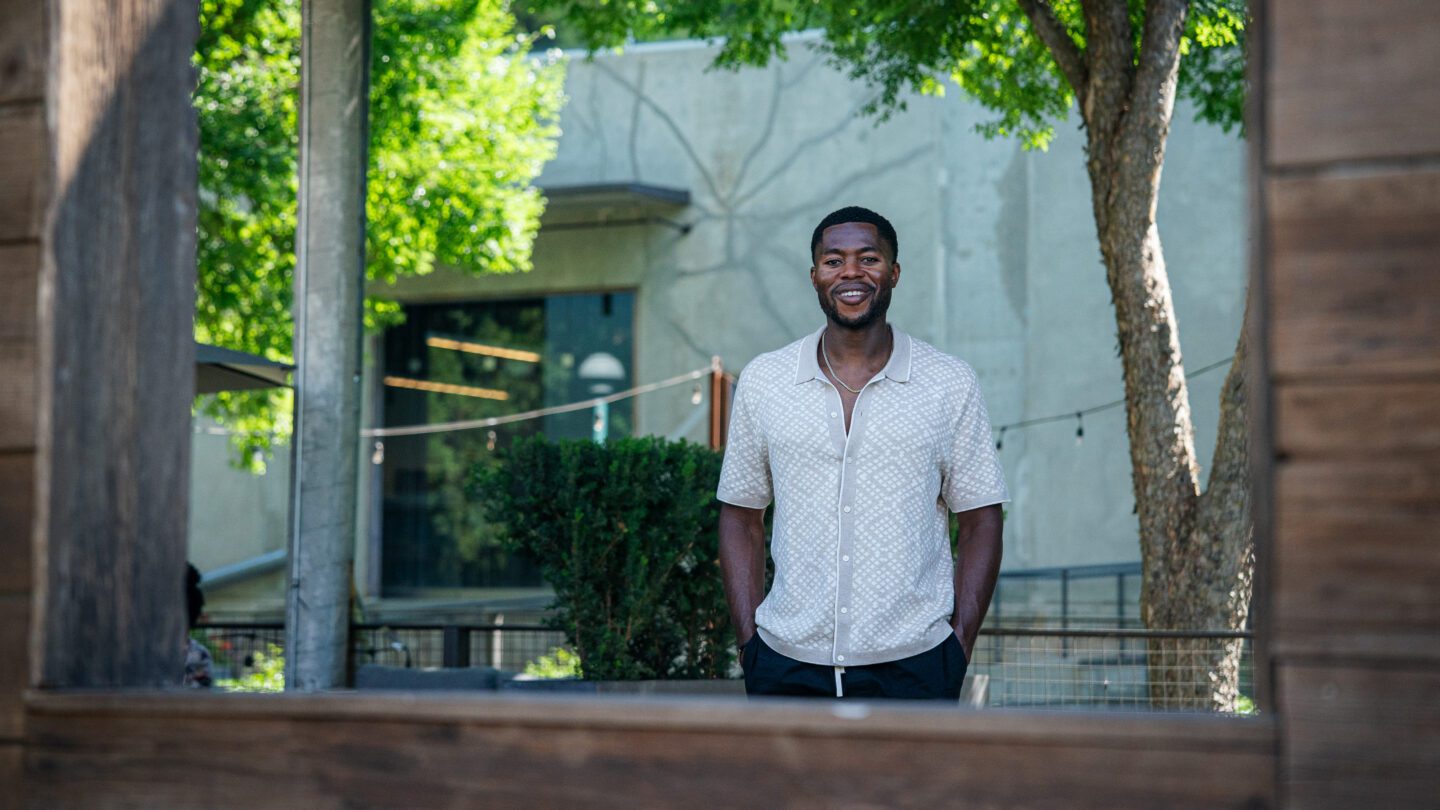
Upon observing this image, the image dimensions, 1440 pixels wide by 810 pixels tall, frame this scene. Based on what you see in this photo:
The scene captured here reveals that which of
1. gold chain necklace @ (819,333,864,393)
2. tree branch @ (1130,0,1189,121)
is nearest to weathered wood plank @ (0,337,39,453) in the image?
gold chain necklace @ (819,333,864,393)

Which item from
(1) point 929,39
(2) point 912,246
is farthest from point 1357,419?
(2) point 912,246

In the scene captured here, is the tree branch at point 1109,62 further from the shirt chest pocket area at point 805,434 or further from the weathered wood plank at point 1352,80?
the weathered wood plank at point 1352,80

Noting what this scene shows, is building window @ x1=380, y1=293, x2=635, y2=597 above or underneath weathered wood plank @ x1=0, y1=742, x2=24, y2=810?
above

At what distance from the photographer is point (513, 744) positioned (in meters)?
2.28

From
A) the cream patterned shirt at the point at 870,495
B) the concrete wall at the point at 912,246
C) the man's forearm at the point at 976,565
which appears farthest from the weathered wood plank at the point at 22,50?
the concrete wall at the point at 912,246

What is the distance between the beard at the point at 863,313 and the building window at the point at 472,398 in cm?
1431

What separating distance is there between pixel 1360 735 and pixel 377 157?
1240 centimetres

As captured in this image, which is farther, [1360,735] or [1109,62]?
[1109,62]

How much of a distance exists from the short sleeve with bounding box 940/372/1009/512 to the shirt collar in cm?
17

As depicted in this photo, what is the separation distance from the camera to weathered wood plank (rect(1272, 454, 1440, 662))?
6.36ft

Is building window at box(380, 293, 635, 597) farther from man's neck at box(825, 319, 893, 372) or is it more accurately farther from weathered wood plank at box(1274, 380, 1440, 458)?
weathered wood plank at box(1274, 380, 1440, 458)

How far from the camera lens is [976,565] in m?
3.80

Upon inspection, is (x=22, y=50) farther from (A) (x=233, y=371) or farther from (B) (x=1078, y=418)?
(B) (x=1078, y=418)

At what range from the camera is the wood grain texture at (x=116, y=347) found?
101 inches
